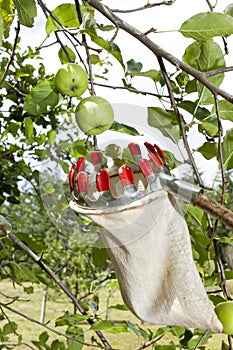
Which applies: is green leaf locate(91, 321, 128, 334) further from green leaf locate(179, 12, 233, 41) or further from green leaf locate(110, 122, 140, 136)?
green leaf locate(179, 12, 233, 41)

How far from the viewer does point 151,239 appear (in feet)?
1.83

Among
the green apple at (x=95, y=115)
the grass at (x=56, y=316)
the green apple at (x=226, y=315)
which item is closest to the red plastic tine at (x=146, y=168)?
the green apple at (x=95, y=115)

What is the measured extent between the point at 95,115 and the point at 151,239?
15 cm

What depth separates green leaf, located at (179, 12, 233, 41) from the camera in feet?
2.11

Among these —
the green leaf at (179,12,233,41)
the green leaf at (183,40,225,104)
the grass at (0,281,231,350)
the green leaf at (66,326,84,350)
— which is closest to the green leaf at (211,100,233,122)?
the green leaf at (183,40,225,104)

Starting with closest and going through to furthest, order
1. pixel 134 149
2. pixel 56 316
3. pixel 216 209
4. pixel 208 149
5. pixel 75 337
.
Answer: pixel 216 209 → pixel 134 149 → pixel 208 149 → pixel 75 337 → pixel 56 316

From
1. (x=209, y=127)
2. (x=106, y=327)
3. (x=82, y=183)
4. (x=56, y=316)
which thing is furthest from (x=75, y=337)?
(x=56, y=316)

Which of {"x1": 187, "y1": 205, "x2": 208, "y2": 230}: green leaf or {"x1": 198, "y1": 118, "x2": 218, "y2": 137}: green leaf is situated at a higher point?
{"x1": 198, "y1": 118, "x2": 218, "y2": 137}: green leaf

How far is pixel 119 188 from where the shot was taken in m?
0.55

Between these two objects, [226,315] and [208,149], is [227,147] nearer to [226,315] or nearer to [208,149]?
[208,149]

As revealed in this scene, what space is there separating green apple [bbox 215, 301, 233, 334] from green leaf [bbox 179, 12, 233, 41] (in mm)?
310

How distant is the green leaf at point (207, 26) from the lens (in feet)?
2.11

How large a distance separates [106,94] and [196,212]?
240 millimetres

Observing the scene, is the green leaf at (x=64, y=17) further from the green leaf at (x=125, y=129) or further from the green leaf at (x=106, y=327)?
the green leaf at (x=106, y=327)
